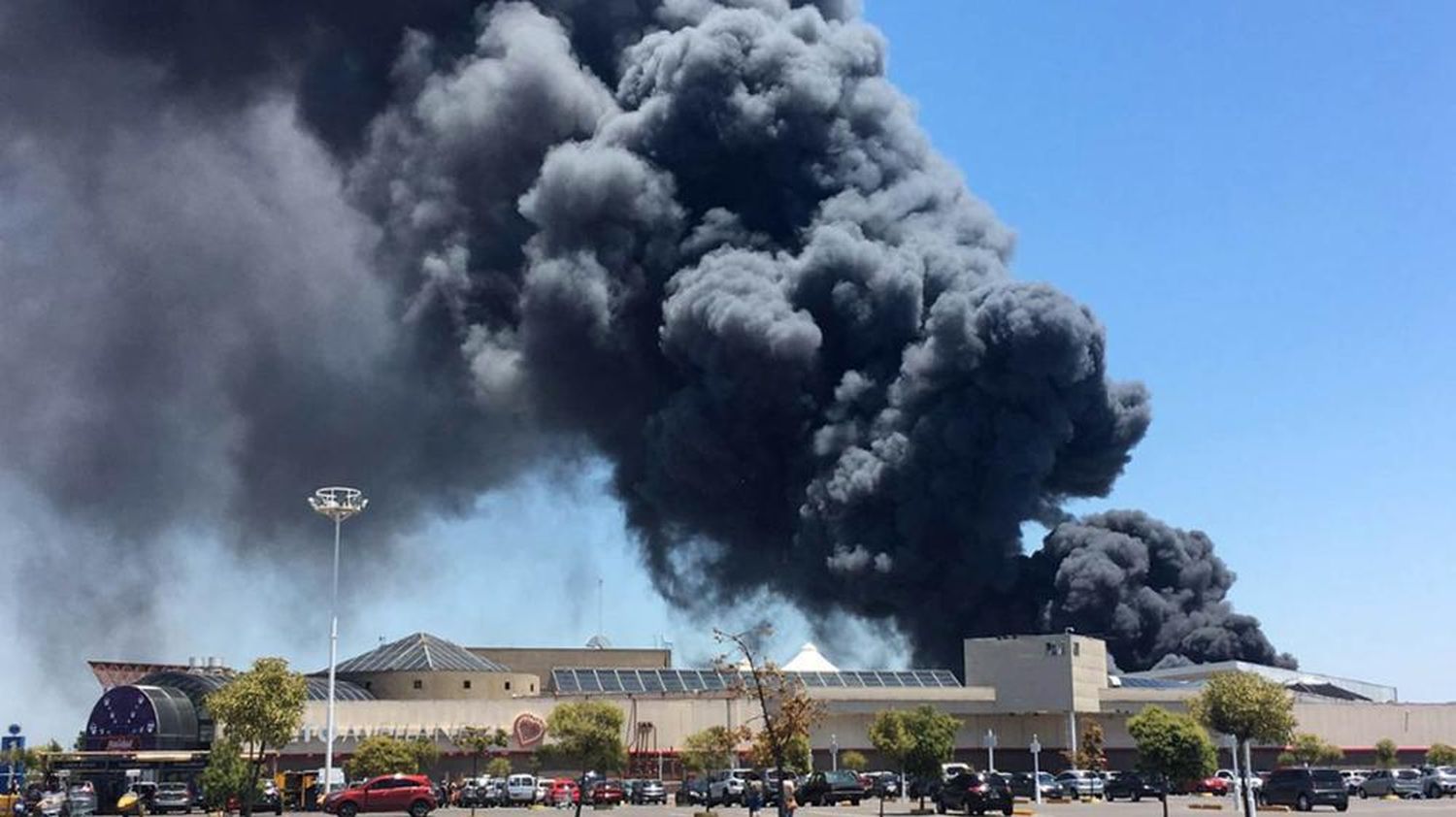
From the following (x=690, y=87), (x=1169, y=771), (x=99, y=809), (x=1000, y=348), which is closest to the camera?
(x=1169, y=771)

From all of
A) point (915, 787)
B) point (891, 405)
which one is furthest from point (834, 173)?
point (915, 787)

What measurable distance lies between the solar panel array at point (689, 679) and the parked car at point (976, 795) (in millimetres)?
28371

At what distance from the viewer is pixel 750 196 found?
101 metres

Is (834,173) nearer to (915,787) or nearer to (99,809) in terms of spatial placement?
(915,787)

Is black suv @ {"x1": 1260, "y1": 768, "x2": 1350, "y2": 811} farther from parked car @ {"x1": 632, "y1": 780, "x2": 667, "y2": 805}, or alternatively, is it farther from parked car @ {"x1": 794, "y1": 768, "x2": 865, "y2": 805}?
parked car @ {"x1": 632, "y1": 780, "x2": 667, "y2": 805}

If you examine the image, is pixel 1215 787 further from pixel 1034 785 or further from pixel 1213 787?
pixel 1034 785

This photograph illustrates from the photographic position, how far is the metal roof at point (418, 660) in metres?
90.2

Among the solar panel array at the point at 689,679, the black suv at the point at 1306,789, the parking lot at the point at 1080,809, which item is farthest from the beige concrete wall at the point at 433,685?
the black suv at the point at 1306,789

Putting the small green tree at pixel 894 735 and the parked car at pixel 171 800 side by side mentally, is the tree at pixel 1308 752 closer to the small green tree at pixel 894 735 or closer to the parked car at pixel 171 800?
the small green tree at pixel 894 735

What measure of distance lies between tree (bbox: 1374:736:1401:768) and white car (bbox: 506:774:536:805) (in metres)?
49.7

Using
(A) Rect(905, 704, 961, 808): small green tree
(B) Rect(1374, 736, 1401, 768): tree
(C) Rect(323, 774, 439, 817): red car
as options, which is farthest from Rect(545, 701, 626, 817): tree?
(B) Rect(1374, 736, 1401, 768): tree

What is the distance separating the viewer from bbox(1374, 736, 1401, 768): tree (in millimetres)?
87438

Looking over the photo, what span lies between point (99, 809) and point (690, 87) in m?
53.0

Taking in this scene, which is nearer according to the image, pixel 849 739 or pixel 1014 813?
pixel 1014 813
